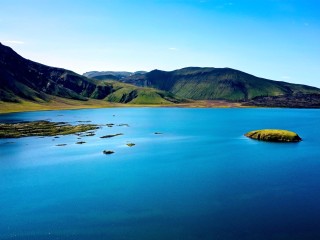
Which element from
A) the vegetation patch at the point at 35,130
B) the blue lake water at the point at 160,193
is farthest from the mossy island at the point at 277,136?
the vegetation patch at the point at 35,130

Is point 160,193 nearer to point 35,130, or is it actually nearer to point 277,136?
point 277,136

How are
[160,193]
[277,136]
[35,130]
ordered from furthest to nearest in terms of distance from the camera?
[35,130], [277,136], [160,193]

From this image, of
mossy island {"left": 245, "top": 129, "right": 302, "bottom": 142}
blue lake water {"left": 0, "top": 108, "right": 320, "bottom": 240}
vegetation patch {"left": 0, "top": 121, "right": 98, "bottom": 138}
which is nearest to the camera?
blue lake water {"left": 0, "top": 108, "right": 320, "bottom": 240}

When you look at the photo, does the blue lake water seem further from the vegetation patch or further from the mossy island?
the vegetation patch

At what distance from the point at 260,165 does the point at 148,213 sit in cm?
4434

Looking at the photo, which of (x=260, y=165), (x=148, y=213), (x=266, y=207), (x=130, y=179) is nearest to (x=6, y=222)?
(x=148, y=213)

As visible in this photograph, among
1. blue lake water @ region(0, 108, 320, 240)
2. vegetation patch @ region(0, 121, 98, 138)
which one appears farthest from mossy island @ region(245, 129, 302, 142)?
vegetation patch @ region(0, 121, 98, 138)

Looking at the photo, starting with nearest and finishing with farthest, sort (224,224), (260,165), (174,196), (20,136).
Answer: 1. (224,224)
2. (174,196)
3. (260,165)
4. (20,136)

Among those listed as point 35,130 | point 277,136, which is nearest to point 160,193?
point 277,136

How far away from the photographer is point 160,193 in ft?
196

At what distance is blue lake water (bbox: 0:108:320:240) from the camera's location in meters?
43.6

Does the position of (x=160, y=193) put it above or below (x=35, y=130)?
above

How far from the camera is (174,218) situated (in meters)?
47.1

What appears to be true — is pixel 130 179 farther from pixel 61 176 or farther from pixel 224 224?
pixel 224 224
